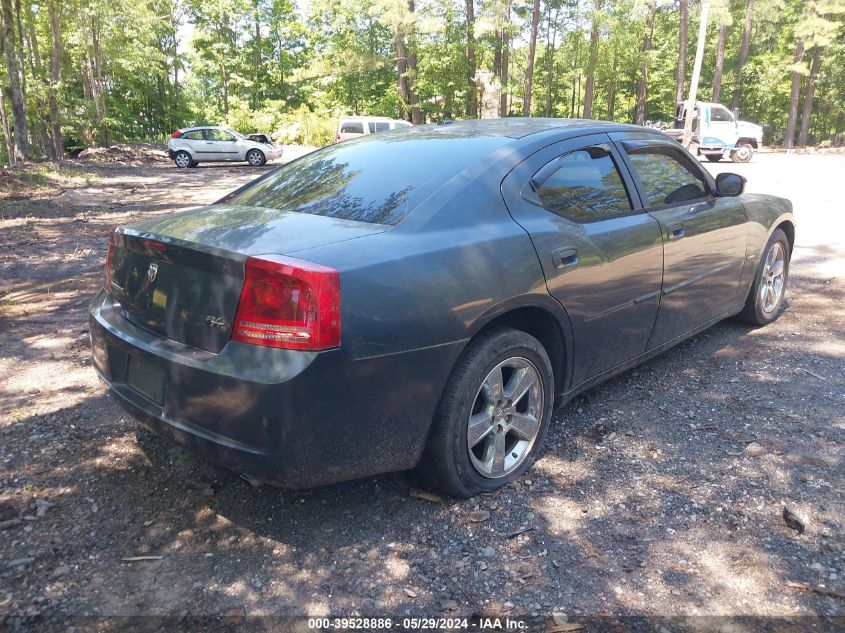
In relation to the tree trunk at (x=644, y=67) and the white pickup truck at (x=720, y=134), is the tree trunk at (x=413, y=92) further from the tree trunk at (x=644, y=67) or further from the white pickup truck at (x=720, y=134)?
the white pickup truck at (x=720, y=134)

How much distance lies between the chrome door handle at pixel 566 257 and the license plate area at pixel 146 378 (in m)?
1.83

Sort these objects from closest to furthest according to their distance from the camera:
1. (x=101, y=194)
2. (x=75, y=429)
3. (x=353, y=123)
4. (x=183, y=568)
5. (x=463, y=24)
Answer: (x=183, y=568), (x=75, y=429), (x=101, y=194), (x=353, y=123), (x=463, y=24)

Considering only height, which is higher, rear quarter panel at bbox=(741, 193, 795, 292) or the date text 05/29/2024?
rear quarter panel at bbox=(741, 193, 795, 292)

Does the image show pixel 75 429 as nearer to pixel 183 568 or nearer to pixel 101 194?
pixel 183 568

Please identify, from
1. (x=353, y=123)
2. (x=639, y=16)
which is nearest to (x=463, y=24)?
(x=639, y=16)

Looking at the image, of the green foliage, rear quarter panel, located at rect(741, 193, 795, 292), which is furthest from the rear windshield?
the green foliage

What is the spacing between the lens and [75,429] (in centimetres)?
360

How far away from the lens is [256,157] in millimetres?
25688

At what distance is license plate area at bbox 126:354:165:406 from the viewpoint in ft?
8.62

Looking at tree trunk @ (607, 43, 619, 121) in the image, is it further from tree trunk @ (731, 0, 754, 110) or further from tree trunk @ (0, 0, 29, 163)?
tree trunk @ (0, 0, 29, 163)

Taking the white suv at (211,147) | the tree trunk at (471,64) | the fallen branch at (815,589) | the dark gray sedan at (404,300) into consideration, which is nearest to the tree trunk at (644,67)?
the tree trunk at (471,64)

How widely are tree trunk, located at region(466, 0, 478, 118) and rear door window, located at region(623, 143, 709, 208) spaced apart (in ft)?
116

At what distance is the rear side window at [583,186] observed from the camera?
3275 millimetres

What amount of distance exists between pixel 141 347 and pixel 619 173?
268 centimetres
